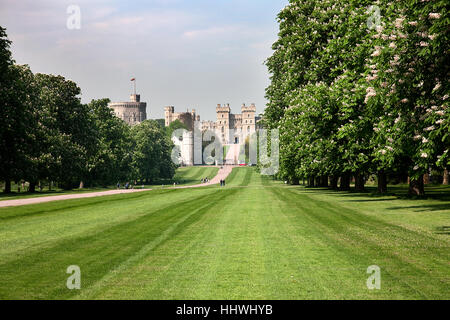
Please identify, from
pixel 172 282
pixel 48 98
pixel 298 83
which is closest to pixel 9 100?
pixel 48 98

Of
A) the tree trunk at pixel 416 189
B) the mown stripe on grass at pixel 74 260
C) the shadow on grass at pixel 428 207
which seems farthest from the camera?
the tree trunk at pixel 416 189

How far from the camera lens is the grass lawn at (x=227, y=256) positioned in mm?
9891

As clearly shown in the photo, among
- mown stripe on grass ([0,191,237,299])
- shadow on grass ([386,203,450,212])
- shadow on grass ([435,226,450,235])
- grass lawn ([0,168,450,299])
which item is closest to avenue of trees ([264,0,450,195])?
shadow on grass ([435,226,450,235])

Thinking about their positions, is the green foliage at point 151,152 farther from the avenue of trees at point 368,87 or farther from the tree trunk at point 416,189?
the tree trunk at point 416,189

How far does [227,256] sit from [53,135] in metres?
56.7

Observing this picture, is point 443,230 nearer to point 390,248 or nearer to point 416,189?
point 390,248

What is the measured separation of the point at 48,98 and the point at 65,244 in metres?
56.9

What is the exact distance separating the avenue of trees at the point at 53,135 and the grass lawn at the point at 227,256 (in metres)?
30.6

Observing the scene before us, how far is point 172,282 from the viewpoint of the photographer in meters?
10.5

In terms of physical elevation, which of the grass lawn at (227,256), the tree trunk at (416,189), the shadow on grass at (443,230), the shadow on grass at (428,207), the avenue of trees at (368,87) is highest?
the avenue of trees at (368,87)

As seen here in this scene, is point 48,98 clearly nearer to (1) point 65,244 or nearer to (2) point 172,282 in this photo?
(1) point 65,244

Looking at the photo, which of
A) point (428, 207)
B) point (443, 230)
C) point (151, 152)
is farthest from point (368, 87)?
point (151, 152)

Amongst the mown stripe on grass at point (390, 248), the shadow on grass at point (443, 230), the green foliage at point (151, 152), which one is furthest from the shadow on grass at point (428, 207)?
the green foliage at point (151, 152)

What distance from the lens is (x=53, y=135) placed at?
65.1 meters
